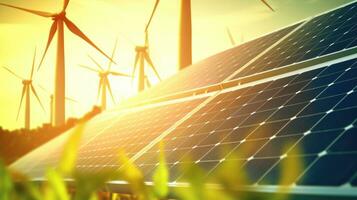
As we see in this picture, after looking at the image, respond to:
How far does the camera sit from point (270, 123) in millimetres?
5902

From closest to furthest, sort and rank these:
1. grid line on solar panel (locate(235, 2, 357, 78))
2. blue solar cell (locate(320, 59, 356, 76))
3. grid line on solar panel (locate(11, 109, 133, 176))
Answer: blue solar cell (locate(320, 59, 356, 76)) → grid line on solar panel (locate(235, 2, 357, 78)) → grid line on solar panel (locate(11, 109, 133, 176))

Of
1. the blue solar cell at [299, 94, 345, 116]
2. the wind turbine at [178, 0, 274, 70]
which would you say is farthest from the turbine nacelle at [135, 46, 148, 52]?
the blue solar cell at [299, 94, 345, 116]

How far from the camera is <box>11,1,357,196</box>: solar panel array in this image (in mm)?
4328

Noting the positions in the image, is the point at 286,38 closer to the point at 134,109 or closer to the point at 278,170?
the point at 134,109

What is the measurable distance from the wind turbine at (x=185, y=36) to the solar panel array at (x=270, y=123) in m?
12.6

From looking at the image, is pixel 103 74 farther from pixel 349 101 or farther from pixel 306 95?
pixel 349 101

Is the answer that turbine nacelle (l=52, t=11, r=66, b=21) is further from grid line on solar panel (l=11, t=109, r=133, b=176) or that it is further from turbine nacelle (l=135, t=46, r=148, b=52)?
grid line on solar panel (l=11, t=109, r=133, b=176)

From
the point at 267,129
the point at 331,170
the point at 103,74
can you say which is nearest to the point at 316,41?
the point at 267,129

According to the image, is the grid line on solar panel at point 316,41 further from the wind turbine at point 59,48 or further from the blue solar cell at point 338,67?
the wind turbine at point 59,48

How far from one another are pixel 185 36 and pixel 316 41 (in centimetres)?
1660

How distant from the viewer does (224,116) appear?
7.43 metres

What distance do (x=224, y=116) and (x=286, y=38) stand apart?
18.4ft

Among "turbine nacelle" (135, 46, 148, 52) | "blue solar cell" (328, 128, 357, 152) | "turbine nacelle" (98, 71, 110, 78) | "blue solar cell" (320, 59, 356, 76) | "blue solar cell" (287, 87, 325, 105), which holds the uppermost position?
"turbine nacelle" (135, 46, 148, 52)

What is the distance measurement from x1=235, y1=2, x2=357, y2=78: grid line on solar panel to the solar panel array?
4cm
